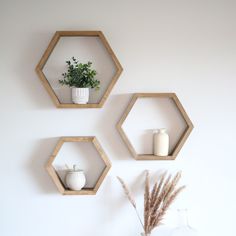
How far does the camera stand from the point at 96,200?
171 cm

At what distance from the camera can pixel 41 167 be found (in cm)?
171

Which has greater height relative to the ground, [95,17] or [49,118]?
[95,17]

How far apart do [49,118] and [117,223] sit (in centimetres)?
73

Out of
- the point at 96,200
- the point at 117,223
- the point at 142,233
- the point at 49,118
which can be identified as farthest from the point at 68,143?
the point at 142,233

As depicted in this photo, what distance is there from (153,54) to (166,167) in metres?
0.67

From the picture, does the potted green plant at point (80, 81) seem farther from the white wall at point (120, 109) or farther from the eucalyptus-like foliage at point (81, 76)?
the white wall at point (120, 109)

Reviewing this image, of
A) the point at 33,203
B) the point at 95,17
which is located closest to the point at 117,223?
the point at 33,203

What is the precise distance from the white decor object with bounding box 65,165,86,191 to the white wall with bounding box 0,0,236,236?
0.37 ft

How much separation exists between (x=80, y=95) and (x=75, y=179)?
466mm

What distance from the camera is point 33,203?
5.60 ft

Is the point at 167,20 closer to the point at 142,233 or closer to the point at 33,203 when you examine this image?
the point at 142,233

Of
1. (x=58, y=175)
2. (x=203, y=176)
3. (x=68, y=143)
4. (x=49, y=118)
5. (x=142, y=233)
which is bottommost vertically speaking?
(x=142, y=233)

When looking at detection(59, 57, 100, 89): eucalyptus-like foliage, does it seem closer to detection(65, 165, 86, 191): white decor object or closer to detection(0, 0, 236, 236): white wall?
detection(0, 0, 236, 236): white wall

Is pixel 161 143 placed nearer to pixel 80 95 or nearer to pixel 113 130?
pixel 113 130
